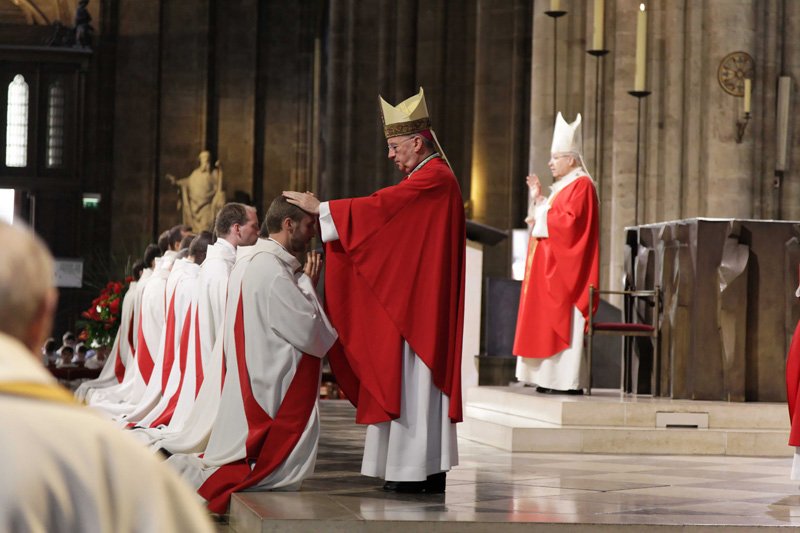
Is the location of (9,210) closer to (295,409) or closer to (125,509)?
(295,409)

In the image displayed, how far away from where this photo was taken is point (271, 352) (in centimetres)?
594

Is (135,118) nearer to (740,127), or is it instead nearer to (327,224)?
(740,127)

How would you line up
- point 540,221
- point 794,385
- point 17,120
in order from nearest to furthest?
1. point 794,385
2. point 540,221
3. point 17,120

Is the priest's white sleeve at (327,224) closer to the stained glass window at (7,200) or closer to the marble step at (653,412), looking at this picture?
the marble step at (653,412)

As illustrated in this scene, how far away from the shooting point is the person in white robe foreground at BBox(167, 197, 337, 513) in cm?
584

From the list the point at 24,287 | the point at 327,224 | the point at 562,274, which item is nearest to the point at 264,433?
the point at 327,224

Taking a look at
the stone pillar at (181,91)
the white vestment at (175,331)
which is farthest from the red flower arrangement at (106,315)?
the stone pillar at (181,91)

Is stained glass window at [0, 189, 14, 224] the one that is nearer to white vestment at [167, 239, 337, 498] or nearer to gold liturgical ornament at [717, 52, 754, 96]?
gold liturgical ornament at [717, 52, 754, 96]

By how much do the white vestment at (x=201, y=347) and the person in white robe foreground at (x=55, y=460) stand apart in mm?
5470

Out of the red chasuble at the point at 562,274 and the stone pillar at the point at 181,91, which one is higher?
the stone pillar at the point at 181,91

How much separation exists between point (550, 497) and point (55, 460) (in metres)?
4.72

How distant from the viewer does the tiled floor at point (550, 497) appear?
16.3 feet

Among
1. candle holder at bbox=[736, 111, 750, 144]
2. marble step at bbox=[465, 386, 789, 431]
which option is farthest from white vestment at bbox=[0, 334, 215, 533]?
candle holder at bbox=[736, 111, 750, 144]

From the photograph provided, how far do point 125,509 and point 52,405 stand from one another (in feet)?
0.47
